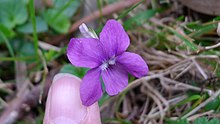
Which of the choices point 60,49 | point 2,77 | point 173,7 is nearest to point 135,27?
point 173,7

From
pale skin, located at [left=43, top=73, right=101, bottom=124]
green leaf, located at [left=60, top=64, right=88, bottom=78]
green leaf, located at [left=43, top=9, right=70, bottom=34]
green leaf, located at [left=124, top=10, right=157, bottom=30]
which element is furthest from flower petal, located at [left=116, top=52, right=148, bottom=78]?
green leaf, located at [left=43, top=9, right=70, bottom=34]

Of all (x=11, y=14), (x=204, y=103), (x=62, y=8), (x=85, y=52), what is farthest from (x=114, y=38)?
(x=11, y=14)

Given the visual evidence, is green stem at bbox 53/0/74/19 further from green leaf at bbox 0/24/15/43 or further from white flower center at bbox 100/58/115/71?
white flower center at bbox 100/58/115/71

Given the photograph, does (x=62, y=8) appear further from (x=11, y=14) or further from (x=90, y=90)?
(x=90, y=90)

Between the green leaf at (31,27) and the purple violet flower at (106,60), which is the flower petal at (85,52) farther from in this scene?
the green leaf at (31,27)

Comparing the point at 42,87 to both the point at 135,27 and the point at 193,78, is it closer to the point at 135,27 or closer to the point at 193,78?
the point at 135,27

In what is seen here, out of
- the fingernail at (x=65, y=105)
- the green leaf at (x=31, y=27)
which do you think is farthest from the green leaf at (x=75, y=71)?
the green leaf at (x=31, y=27)
